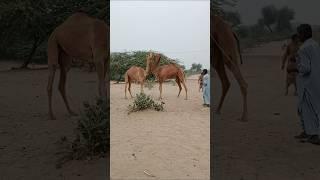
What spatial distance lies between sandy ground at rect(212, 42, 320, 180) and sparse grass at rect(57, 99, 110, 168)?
1.03 metres

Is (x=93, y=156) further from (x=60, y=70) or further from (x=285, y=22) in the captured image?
(x=285, y=22)

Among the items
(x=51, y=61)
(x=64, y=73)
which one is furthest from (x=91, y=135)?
(x=51, y=61)

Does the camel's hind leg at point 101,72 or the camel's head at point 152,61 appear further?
the camel's head at point 152,61

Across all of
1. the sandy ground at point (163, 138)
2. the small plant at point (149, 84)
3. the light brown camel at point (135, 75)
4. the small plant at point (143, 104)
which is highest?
the light brown camel at point (135, 75)

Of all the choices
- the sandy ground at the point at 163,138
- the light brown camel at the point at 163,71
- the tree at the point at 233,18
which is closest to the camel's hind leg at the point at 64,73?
the sandy ground at the point at 163,138

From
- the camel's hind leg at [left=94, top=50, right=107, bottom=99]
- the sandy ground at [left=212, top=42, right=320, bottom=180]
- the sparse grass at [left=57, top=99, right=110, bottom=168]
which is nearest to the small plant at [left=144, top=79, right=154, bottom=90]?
the sandy ground at [left=212, top=42, right=320, bottom=180]

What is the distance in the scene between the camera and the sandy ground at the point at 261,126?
13.1ft

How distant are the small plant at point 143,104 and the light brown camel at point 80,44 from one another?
2565 mm

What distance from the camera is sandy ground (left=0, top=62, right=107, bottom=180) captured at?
3914mm

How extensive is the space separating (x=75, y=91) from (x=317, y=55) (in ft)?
7.29

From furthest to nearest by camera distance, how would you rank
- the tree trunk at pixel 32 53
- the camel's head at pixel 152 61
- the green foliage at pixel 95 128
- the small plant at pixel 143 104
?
the camel's head at pixel 152 61, the small plant at pixel 143 104, the tree trunk at pixel 32 53, the green foliage at pixel 95 128

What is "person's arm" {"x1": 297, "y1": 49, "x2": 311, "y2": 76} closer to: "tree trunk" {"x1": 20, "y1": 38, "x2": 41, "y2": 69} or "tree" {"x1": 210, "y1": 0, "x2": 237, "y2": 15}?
"tree" {"x1": 210, "y1": 0, "x2": 237, "y2": 15}

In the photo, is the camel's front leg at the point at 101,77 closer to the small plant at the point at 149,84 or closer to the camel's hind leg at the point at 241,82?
the camel's hind leg at the point at 241,82

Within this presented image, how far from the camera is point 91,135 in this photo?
4027mm
